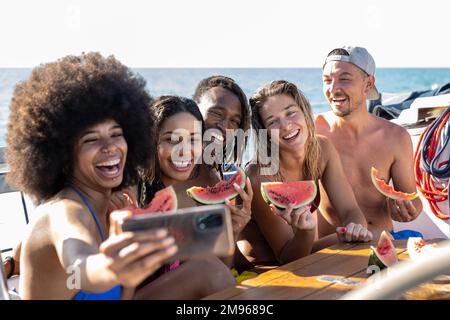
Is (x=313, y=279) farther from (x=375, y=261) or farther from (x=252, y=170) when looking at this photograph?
(x=252, y=170)

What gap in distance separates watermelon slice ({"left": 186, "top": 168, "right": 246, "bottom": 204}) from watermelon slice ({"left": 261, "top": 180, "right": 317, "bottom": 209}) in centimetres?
16

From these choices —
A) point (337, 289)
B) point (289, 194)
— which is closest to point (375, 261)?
point (337, 289)

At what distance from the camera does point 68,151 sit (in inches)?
109

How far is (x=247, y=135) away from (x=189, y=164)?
79 centimetres

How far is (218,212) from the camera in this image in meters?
1.66

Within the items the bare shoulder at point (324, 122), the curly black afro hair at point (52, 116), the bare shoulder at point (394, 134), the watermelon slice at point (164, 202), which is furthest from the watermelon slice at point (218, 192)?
the bare shoulder at point (394, 134)

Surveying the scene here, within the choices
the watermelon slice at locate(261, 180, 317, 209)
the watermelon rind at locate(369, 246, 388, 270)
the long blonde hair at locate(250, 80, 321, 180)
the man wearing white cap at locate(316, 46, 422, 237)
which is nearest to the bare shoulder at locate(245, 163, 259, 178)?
the long blonde hair at locate(250, 80, 321, 180)

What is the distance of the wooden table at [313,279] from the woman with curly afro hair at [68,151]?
56 centimetres

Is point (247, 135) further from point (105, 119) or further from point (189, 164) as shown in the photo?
point (105, 119)

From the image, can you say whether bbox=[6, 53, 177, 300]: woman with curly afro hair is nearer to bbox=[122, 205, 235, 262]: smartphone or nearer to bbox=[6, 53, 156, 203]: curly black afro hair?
bbox=[6, 53, 156, 203]: curly black afro hair

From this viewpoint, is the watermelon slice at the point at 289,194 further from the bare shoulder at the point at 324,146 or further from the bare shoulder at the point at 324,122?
the bare shoulder at the point at 324,122

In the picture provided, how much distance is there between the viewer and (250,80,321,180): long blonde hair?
4.06 m

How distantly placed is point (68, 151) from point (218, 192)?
3.60ft

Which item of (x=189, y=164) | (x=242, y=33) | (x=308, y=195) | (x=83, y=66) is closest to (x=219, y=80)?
(x=189, y=164)
